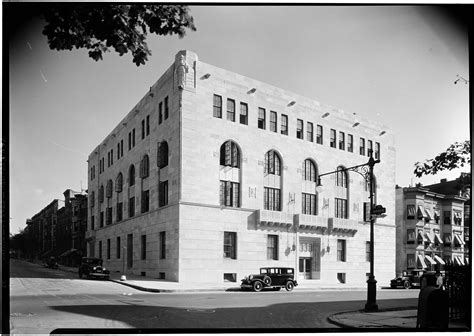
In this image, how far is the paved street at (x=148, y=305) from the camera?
321 inches

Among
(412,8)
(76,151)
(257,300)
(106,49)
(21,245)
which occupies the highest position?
(412,8)

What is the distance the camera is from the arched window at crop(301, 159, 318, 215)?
10.7 m

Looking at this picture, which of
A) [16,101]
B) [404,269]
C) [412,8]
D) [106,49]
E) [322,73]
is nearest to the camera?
[106,49]

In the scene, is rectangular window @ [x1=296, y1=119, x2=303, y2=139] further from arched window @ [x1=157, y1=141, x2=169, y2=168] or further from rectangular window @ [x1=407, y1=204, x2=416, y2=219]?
arched window @ [x1=157, y1=141, x2=169, y2=168]

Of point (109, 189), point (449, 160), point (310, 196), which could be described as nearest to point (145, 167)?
point (109, 189)

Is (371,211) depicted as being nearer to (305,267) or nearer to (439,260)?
(439,260)

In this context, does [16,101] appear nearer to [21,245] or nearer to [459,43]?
[21,245]

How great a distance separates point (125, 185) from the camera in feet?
35.9

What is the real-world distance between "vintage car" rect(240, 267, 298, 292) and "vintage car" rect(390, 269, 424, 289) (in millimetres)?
2343

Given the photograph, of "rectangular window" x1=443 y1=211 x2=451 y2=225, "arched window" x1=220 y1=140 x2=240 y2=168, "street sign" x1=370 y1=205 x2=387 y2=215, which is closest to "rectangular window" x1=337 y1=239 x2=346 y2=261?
"street sign" x1=370 y1=205 x2=387 y2=215

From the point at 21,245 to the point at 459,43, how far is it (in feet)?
31.9

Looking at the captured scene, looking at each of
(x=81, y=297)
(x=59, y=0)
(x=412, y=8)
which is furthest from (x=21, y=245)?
(x=412, y=8)

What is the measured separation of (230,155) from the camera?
34.4ft

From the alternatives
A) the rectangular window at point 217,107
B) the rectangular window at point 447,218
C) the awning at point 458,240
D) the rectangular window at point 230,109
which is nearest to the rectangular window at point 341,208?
the rectangular window at point 447,218
